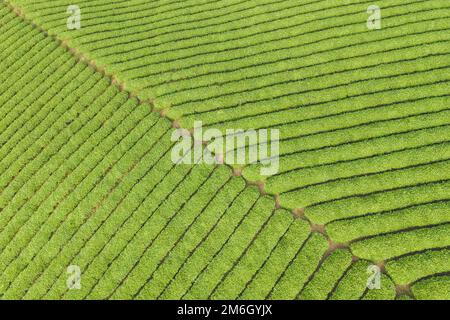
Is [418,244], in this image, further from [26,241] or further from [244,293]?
[26,241]

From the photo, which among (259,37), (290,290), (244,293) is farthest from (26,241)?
(259,37)

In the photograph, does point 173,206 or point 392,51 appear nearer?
point 173,206

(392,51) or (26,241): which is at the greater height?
(392,51)

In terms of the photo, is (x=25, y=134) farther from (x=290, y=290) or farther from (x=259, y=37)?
(x=290, y=290)

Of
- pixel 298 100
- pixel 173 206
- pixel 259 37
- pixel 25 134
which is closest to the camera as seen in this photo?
pixel 173 206

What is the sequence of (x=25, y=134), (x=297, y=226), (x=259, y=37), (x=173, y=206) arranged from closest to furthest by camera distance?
(x=297, y=226), (x=173, y=206), (x=25, y=134), (x=259, y=37)
